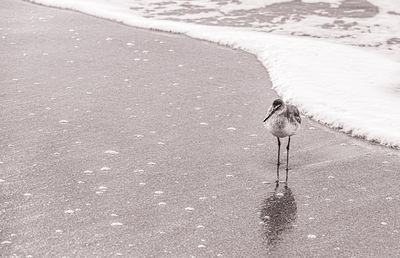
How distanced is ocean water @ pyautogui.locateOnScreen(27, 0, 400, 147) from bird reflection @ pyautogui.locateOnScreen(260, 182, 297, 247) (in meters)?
2.04

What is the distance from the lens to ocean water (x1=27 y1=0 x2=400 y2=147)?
31.3 feet

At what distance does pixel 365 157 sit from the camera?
7926 millimetres

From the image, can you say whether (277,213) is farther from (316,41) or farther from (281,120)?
(316,41)

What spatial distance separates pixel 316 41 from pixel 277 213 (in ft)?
24.9

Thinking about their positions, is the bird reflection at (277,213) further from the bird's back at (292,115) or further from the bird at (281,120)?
the bird's back at (292,115)

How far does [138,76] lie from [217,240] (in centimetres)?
539

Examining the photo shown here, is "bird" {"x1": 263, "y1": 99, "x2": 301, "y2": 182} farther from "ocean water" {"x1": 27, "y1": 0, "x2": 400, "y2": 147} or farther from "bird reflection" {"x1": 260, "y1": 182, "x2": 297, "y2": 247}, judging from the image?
"ocean water" {"x1": 27, "y1": 0, "x2": 400, "y2": 147}

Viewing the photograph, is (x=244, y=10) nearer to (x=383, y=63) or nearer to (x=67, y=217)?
(x=383, y=63)

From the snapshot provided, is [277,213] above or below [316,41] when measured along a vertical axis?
below

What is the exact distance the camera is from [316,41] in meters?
13.5

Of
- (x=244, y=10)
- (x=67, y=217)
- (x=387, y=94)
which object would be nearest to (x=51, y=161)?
(x=67, y=217)

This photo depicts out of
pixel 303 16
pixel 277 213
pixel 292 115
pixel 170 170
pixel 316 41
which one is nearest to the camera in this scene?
pixel 277 213

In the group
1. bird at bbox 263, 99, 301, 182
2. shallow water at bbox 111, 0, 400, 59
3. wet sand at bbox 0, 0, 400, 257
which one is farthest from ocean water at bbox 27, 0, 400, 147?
bird at bbox 263, 99, 301, 182

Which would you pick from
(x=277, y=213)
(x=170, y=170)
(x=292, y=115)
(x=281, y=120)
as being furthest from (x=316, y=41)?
(x=277, y=213)
